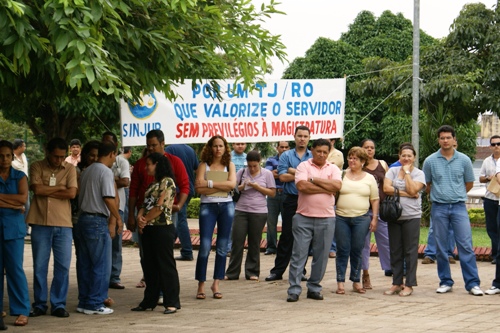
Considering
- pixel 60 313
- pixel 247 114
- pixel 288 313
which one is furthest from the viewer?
pixel 247 114

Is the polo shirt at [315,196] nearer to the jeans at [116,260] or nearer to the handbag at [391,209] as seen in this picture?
the handbag at [391,209]

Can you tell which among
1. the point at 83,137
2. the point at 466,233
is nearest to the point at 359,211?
the point at 466,233

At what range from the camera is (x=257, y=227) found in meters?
14.4

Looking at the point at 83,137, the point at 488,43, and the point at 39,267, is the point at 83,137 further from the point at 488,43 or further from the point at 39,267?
the point at 39,267

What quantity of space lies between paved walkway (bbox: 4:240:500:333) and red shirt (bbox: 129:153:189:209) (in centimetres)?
129

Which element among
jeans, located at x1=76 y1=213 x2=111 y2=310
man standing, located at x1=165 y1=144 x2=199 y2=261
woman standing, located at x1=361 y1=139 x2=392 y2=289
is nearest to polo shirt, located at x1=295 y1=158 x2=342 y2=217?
woman standing, located at x1=361 y1=139 x2=392 y2=289

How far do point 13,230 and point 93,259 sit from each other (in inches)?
42.1

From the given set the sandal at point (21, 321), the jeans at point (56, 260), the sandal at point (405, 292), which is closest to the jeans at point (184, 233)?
the sandal at point (405, 292)

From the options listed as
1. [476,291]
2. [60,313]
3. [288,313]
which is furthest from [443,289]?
[60,313]

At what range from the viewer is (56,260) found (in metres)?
11.3

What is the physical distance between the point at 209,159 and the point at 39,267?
2.68 m

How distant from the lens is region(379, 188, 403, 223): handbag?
12859 mm

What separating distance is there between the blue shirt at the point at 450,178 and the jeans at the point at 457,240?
0.10m

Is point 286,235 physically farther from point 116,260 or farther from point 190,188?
point 116,260
